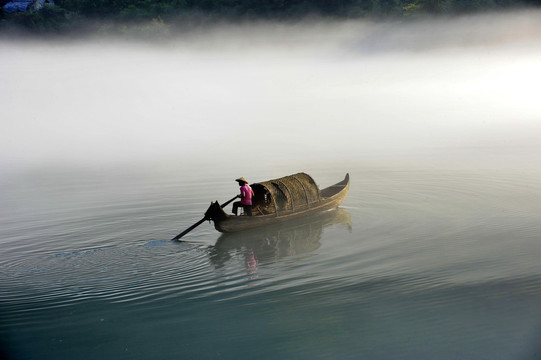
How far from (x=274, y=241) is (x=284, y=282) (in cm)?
346

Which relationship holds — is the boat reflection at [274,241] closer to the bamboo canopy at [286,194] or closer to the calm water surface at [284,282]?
the calm water surface at [284,282]

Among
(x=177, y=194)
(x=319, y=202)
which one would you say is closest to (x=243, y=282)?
(x=319, y=202)

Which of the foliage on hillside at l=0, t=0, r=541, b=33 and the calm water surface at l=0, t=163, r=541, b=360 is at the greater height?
the foliage on hillside at l=0, t=0, r=541, b=33

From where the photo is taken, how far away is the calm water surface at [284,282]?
784 cm

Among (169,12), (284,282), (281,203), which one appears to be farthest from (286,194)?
(169,12)

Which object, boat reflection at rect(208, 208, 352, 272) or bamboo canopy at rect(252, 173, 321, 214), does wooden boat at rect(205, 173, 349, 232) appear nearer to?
bamboo canopy at rect(252, 173, 321, 214)

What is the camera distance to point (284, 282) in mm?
10117

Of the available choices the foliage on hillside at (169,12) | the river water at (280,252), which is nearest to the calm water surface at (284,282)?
the river water at (280,252)

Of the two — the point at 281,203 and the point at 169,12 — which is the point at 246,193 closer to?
the point at 281,203

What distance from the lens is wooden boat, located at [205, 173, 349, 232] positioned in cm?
1388

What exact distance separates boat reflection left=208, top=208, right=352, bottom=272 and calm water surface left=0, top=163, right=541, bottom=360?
54 mm

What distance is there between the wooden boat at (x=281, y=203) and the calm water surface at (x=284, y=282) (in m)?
0.36

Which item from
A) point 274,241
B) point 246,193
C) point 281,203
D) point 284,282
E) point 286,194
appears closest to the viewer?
point 284,282

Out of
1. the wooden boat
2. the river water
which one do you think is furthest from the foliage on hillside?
the wooden boat
